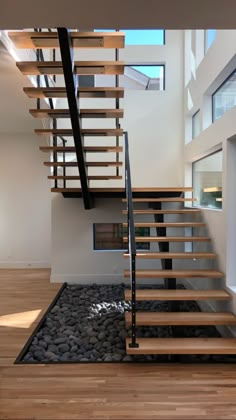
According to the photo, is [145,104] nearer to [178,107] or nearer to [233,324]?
[178,107]

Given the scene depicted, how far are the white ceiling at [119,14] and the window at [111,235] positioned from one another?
384 cm

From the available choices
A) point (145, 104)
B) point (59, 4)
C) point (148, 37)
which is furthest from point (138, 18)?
point (148, 37)

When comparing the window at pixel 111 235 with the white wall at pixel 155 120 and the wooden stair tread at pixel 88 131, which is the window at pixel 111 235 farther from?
the wooden stair tread at pixel 88 131

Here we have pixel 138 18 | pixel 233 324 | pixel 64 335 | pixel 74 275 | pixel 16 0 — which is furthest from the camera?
pixel 74 275

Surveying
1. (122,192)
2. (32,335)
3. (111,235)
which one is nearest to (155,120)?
(122,192)

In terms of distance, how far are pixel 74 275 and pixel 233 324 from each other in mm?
3080

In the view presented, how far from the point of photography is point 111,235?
228 inches

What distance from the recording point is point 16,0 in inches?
72.7

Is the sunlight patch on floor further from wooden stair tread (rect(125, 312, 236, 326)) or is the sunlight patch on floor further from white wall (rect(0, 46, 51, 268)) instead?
white wall (rect(0, 46, 51, 268))

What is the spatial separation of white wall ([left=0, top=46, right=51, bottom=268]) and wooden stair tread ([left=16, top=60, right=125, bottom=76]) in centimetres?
376

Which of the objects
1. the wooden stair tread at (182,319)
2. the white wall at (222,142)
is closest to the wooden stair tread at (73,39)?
the white wall at (222,142)

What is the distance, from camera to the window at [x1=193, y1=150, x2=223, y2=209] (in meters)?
4.04

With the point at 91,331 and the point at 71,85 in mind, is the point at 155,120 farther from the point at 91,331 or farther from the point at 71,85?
the point at 91,331

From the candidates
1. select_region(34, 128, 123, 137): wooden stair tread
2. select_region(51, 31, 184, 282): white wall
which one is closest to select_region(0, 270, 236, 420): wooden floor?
select_region(34, 128, 123, 137): wooden stair tread
